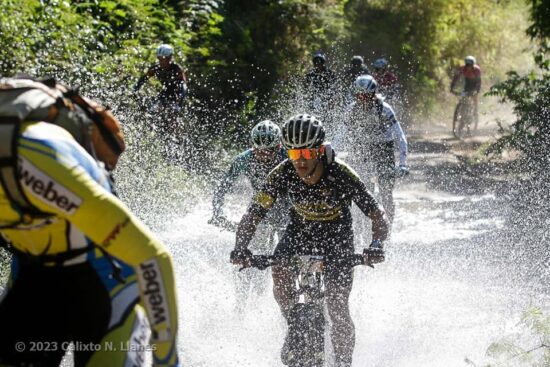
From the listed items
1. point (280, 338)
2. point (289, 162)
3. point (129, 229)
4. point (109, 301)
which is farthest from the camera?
point (280, 338)

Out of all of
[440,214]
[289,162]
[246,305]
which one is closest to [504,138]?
[440,214]

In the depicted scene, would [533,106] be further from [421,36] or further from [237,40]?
[421,36]

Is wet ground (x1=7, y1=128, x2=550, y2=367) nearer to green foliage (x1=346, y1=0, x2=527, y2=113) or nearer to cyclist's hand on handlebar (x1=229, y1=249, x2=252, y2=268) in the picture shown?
cyclist's hand on handlebar (x1=229, y1=249, x2=252, y2=268)

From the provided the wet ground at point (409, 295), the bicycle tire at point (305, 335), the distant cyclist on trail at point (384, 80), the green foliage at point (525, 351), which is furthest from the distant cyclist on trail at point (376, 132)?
the distant cyclist on trail at point (384, 80)

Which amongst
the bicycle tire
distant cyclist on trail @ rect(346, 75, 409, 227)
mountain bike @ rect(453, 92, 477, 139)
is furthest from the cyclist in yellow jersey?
mountain bike @ rect(453, 92, 477, 139)

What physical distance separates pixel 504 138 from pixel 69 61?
6.61 metres

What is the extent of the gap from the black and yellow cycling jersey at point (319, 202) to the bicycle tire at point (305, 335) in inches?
26.1

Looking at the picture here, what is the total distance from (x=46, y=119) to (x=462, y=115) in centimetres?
2175

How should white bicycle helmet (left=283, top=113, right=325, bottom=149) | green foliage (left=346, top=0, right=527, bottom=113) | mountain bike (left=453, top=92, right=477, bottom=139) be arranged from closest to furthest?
white bicycle helmet (left=283, top=113, right=325, bottom=149) → mountain bike (left=453, top=92, right=477, bottom=139) → green foliage (left=346, top=0, right=527, bottom=113)

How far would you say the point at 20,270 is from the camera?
3398 millimetres

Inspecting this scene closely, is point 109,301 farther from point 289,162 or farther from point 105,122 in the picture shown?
point 289,162

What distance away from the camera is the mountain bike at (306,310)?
17.7 feet

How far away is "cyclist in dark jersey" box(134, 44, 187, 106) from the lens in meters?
14.3

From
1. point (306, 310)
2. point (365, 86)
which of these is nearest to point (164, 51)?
point (365, 86)
